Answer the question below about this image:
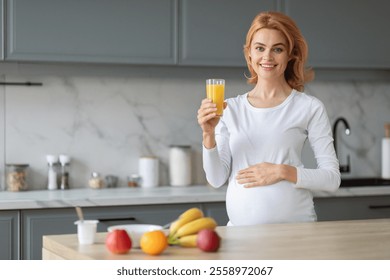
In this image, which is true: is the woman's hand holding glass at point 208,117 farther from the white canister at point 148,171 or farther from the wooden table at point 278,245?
the white canister at point 148,171

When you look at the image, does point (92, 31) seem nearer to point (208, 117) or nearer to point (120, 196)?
→ point (120, 196)

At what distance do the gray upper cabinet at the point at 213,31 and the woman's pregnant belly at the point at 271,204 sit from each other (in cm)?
146

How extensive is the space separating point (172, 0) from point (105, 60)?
0.47m

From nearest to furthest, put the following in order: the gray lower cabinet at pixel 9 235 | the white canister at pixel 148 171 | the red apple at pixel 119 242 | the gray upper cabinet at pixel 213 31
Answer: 1. the red apple at pixel 119 242
2. the gray lower cabinet at pixel 9 235
3. the gray upper cabinet at pixel 213 31
4. the white canister at pixel 148 171

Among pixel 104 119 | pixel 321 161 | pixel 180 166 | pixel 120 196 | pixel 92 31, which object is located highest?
pixel 92 31

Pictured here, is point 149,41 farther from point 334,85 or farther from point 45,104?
point 334,85

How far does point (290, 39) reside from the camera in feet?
8.38

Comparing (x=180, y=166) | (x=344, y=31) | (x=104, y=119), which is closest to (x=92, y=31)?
(x=104, y=119)

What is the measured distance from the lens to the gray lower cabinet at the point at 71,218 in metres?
3.46

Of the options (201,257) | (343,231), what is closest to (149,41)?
(343,231)

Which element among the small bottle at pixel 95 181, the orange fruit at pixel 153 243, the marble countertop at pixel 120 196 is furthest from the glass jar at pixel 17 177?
the orange fruit at pixel 153 243

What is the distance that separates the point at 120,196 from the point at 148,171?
1.71ft

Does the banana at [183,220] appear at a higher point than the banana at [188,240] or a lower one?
higher
